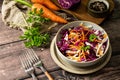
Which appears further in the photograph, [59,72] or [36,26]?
[36,26]

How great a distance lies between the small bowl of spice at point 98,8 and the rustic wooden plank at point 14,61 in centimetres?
33

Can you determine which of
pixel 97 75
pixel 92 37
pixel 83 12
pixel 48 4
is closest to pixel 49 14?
pixel 48 4

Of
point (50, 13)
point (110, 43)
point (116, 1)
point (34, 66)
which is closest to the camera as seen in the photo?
point (34, 66)

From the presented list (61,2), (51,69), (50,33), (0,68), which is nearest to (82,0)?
(61,2)

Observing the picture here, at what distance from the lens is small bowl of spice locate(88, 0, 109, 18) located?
151 centimetres

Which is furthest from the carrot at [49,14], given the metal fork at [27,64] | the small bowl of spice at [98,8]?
the metal fork at [27,64]

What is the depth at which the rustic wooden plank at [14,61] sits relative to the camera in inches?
51.4

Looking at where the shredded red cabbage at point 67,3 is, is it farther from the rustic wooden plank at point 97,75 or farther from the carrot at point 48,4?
the rustic wooden plank at point 97,75

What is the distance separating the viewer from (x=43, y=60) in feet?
4.47

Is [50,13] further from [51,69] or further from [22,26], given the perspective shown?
[51,69]

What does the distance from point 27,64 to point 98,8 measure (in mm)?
505

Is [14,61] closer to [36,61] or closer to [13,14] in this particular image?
[36,61]

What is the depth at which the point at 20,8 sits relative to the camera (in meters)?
1.58

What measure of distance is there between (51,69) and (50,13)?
34 centimetres
